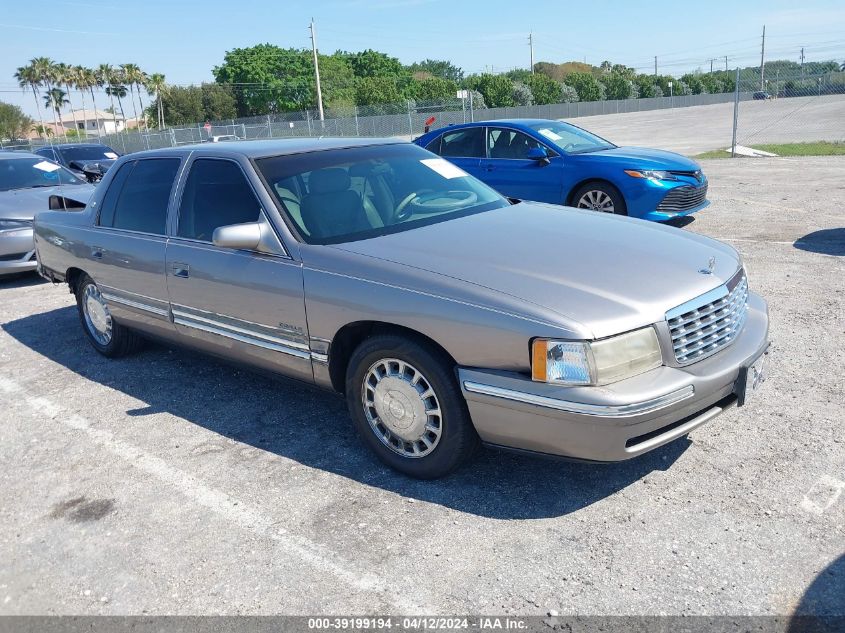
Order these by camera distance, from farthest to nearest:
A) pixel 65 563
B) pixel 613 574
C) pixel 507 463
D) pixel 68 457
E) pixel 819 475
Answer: pixel 68 457 < pixel 507 463 < pixel 819 475 < pixel 65 563 < pixel 613 574

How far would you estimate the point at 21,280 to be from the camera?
9.35 meters

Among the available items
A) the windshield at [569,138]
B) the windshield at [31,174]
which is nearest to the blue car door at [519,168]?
the windshield at [569,138]

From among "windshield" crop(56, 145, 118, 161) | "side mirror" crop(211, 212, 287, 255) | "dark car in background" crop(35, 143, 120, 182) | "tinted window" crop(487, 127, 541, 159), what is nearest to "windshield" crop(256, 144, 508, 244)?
"side mirror" crop(211, 212, 287, 255)

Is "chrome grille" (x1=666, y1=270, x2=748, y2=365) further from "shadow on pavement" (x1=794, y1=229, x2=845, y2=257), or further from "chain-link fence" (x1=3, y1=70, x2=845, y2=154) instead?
"chain-link fence" (x1=3, y1=70, x2=845, y2=154)

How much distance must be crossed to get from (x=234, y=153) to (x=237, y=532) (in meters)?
2.25

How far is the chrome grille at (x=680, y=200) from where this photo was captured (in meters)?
8.70

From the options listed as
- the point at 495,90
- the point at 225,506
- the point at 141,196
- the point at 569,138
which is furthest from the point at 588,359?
the point at 495,90

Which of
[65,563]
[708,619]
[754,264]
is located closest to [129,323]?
[65,563]

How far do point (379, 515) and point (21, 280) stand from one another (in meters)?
7.81

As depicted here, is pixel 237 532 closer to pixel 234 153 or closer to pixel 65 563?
pixel 65 563

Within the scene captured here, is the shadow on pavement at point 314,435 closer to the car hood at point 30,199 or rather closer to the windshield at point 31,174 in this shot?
the car hood at point 30,199

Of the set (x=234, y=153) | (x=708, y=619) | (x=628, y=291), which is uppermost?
(x=234, y=153)

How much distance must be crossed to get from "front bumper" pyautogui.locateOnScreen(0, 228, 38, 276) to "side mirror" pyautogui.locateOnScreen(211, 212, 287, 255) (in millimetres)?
5783

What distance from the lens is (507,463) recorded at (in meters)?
3.80
